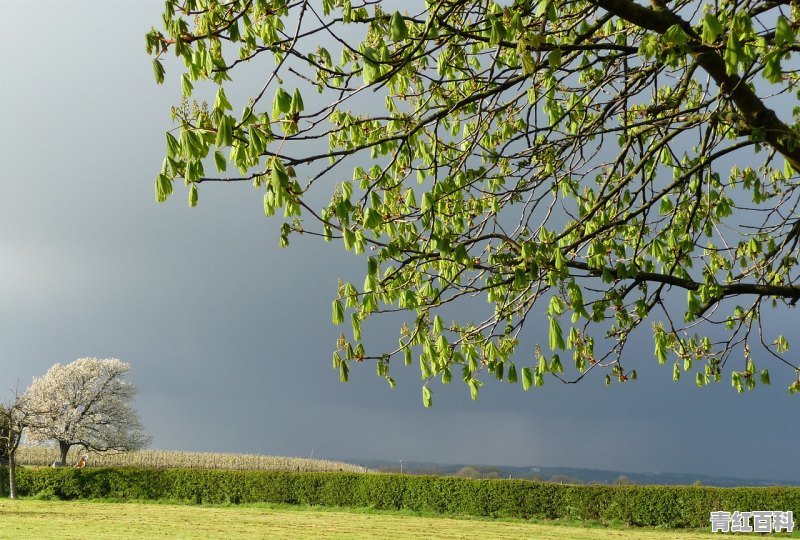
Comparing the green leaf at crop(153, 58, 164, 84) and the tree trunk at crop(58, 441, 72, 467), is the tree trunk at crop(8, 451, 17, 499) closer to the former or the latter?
the tree trunk at crop(58, 441, 72, 467)

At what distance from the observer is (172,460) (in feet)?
165

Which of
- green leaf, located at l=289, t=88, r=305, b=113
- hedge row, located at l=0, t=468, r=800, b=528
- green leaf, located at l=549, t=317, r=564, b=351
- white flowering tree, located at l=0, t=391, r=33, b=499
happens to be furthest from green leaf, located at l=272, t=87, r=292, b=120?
white flowering tree, located at l=0, t=391, r=33, b=499

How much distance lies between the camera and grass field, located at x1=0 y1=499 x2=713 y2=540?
803 inches

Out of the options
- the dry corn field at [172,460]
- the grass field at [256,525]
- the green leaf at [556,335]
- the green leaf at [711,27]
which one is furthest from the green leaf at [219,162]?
the dry corn field at [172,460]

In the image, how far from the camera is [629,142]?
8.10m

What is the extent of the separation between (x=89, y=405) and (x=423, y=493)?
88.3 feet

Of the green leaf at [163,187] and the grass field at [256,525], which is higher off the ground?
the green leaf at [163,187]

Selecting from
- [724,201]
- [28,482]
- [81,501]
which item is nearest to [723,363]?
[724,201]

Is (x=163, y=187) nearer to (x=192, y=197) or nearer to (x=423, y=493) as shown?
(x=192, y=197)

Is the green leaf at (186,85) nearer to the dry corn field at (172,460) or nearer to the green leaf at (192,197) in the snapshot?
the green leaf at (192,197)

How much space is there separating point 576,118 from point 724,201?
2067 millimetres

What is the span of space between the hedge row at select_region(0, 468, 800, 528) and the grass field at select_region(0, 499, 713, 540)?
105cm

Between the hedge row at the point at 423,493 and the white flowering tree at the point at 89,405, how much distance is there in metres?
12.1

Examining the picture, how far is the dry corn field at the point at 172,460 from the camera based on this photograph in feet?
156
